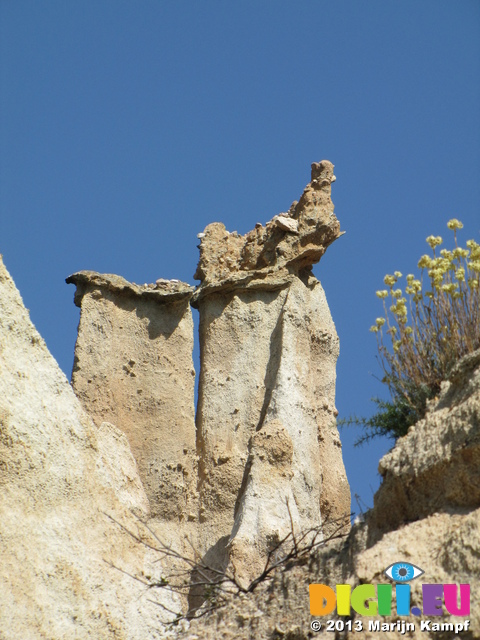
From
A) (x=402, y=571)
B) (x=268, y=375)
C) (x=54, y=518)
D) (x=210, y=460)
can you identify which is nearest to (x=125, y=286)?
(x=268, y=375)

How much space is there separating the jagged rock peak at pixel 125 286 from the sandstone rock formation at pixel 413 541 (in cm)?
359

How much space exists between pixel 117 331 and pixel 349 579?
171 inches

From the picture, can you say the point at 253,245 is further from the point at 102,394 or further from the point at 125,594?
the point at 125,594

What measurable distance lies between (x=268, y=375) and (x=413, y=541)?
4.19 meters

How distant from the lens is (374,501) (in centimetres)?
688

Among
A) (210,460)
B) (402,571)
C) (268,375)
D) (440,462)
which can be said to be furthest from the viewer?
(268,375)

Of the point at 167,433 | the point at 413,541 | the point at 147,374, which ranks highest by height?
the point at 147,374

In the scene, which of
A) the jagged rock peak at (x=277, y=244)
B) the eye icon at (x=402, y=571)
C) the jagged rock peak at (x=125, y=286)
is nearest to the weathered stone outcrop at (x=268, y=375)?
the jagged rock peak at (x=277, y=244)

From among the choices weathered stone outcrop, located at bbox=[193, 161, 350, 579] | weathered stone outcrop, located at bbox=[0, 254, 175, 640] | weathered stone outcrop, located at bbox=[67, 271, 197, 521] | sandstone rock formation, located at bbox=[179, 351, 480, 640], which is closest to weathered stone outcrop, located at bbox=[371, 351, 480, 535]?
sandstone rock formation, located at bbox=[179, 351, 480, 640]

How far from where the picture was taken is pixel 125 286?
10055mm

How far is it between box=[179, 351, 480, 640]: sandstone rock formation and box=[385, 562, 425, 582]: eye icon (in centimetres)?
3

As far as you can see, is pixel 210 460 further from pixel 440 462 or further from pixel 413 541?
pixel 413 541

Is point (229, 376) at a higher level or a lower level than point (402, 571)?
higher

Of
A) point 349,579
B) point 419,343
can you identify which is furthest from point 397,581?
point 419,343
